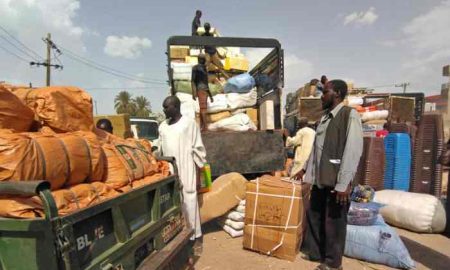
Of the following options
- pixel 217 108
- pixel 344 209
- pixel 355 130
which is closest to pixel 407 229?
pixel 344 209

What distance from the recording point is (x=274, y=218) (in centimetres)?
377

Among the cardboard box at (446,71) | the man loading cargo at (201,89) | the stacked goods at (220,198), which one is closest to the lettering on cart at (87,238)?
the stacked goods at (220,198)

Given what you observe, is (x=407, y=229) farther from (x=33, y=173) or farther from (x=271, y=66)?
(x=33, y=173)

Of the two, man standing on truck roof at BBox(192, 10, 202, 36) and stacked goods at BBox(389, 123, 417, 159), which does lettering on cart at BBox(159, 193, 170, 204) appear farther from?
man standing on truck roof at BBox(192, 10, 202, 36)

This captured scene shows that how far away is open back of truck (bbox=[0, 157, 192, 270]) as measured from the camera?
139 cm

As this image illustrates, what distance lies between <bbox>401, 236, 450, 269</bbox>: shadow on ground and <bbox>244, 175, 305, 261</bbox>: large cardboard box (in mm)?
1379

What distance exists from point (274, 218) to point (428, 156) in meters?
3.85

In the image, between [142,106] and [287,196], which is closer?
[287,196]

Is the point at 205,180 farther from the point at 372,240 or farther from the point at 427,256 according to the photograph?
the point at 427,256

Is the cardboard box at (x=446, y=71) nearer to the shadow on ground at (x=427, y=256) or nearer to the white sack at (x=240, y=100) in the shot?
the white sack at (x=240, y=100)

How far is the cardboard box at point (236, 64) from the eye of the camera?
6684mm

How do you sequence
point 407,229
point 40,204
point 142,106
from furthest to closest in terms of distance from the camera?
point 142,106 < point 407,229 < point 40,204

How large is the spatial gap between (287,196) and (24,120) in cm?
278

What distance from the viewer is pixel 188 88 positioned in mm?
5805
